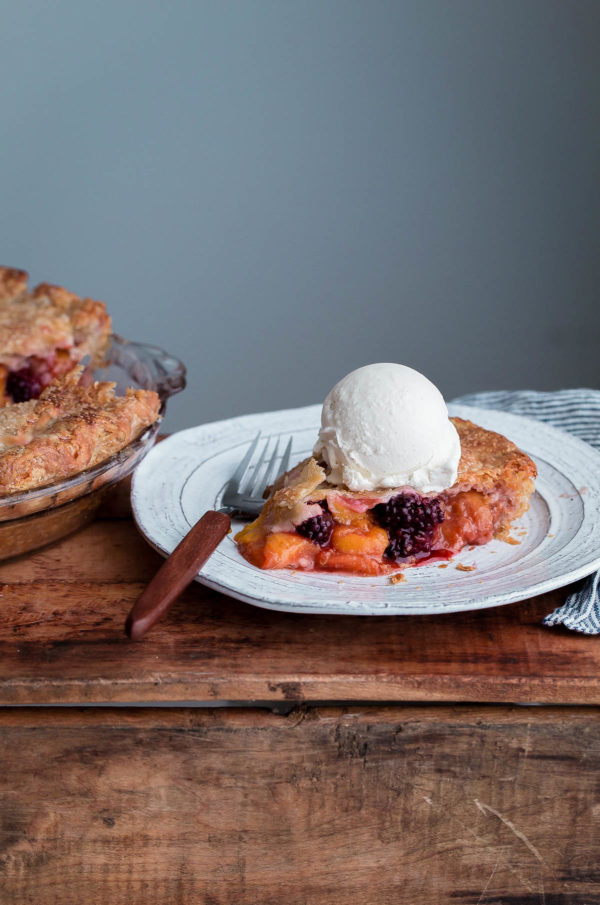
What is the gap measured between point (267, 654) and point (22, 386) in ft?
4.70

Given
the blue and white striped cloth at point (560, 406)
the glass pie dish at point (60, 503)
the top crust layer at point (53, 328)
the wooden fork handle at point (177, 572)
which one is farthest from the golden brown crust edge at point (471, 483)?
the top crust layer at point (53, 328)

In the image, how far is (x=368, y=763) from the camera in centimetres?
153

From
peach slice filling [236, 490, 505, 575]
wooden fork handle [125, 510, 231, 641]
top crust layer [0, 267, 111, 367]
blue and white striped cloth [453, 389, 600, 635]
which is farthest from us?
top crust layer [0, 267, 111, 367]

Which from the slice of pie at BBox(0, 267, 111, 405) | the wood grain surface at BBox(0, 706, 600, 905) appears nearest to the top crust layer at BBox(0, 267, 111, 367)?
the slice of pie at BBox(0, 267, 111, 405)

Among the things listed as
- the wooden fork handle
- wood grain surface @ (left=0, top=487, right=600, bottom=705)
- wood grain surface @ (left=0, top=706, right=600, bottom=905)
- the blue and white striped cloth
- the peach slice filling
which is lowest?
wood grain surface @ (left=0, top=706, right=600, bottom=905)

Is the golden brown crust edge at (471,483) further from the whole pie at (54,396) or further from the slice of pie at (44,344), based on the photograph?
the slice of pie at (44,344)

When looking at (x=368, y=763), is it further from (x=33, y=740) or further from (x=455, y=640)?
(x=33, y=740)

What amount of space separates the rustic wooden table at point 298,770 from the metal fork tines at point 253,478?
0.95 ft

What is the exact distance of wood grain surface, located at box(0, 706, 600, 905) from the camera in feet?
4.98

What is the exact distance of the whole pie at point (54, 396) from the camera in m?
1.74

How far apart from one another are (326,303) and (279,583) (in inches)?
125

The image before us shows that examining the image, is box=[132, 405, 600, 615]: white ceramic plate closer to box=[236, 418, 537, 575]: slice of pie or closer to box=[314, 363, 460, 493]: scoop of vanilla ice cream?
box=[236, 418, 537, 575]: slice of pie

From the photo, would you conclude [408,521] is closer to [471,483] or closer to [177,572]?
[471,483]

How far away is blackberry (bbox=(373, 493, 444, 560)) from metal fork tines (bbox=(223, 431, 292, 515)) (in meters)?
0.24
